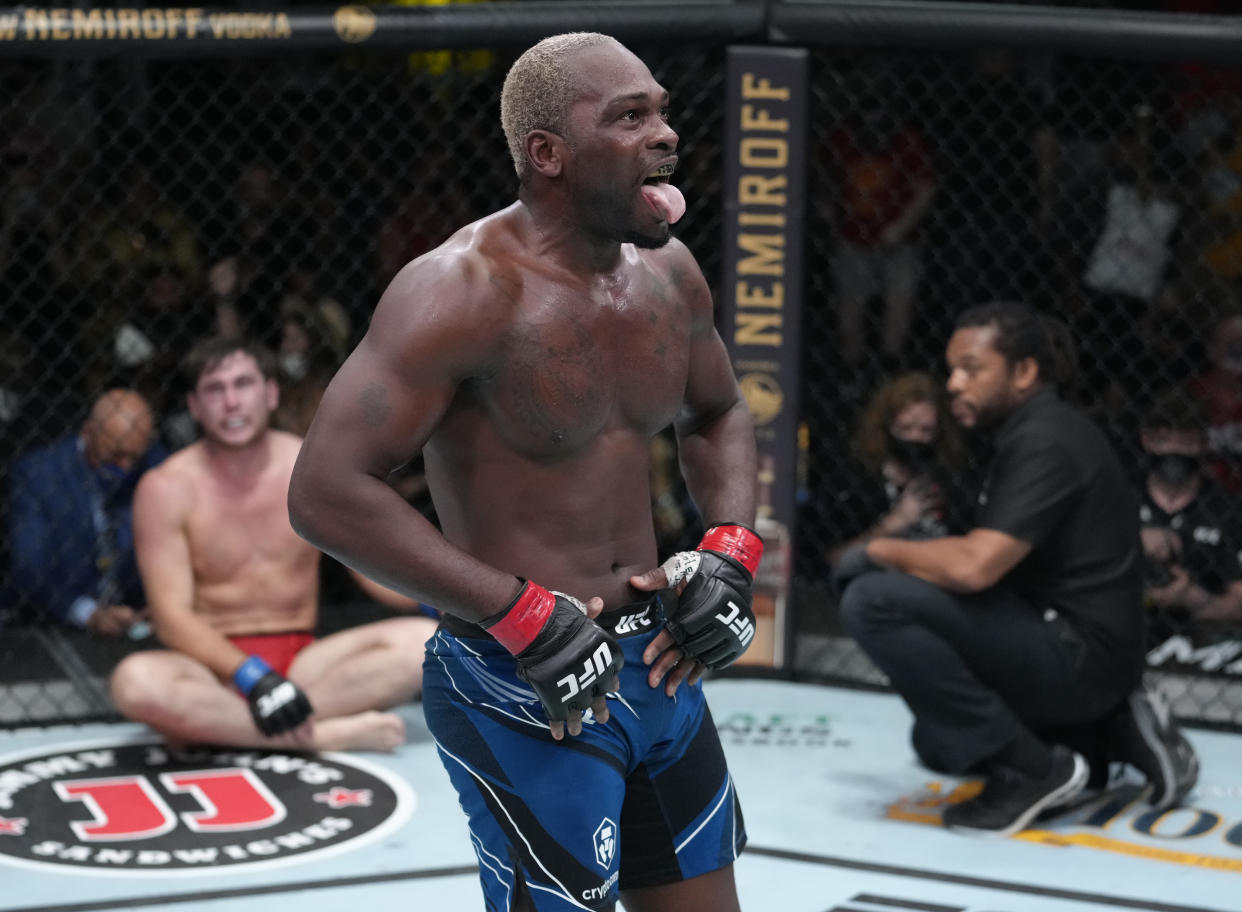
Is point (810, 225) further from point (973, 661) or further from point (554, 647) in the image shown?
point (554, 647)

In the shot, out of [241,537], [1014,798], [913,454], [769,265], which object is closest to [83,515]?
[241,537]

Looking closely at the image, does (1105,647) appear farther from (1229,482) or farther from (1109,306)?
(1109,306)

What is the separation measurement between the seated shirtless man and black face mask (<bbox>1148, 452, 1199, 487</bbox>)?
198 centimetres

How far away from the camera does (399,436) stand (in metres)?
1.70

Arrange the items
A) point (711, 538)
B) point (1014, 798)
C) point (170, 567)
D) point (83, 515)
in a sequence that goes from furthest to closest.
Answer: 1. point (83, 515)
2. point (170, 567)
3. point (1014, 798)
4. point (711, 538)

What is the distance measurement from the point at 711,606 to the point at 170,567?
2079mm

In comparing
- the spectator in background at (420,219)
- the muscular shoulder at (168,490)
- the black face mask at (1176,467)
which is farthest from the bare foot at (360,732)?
the black face mask at (1176,467)

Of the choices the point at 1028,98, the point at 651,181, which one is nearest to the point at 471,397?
the point at 651,181

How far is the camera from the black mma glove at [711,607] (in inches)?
73.9

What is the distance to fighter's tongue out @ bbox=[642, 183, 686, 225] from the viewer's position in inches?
68.6

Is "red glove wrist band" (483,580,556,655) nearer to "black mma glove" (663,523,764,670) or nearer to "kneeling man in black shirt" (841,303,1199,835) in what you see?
"black mma glove" (663,523,764,670)

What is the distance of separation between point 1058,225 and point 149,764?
9.64 feet

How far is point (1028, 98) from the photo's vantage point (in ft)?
16.2

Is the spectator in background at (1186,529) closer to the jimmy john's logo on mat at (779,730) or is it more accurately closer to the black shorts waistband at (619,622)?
the jimmy john's logo on mat at (779,730)
